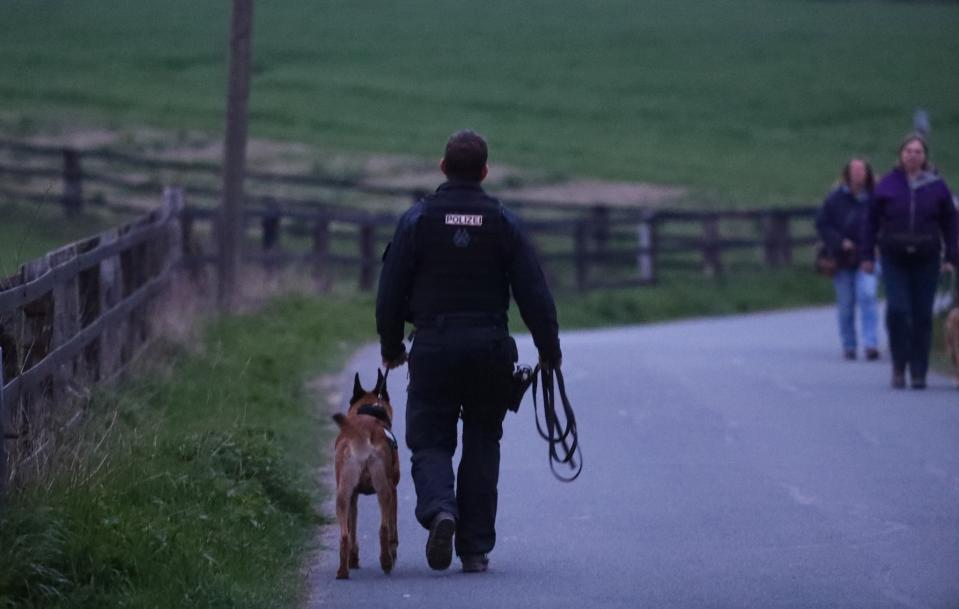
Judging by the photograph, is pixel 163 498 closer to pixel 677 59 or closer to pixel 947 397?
pixel 947 397

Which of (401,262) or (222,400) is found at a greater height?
(401,262)

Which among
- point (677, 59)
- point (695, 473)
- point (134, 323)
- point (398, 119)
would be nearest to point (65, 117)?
point (398, 119)

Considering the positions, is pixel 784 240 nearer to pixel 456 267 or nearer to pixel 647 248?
pixel 647 248

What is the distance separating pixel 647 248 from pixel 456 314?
21.1 meters

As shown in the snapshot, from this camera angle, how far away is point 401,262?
24.9 ft

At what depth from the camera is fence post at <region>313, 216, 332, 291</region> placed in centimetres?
2341

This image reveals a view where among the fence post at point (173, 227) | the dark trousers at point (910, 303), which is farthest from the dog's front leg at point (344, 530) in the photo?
the fence post at point (173, 227)

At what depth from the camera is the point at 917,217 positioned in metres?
13.9

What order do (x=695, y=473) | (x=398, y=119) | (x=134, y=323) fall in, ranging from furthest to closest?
1. (x=398, y=119)
2. (x=134, y=323)
3. (x=695, y=473)

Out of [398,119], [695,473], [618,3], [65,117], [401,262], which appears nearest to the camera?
[401,262]

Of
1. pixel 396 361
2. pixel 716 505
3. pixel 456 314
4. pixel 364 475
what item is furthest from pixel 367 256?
pixel 456 314

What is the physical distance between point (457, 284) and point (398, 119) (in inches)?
1666

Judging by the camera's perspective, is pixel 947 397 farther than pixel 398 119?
No

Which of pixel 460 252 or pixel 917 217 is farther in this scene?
pixel 917 217
